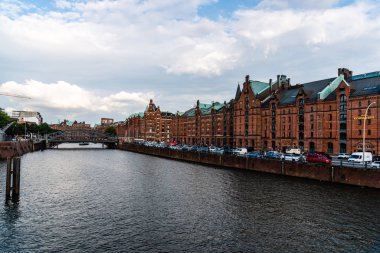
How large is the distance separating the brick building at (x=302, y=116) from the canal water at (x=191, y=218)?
2095 centimetres

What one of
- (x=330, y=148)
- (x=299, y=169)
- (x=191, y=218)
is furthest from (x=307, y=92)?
(x=191, y=218)

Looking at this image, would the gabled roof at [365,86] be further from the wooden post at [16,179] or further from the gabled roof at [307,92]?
the wooden post at [16,179]

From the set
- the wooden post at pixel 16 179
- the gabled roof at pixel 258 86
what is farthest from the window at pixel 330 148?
the wooden post at pixel 16 179

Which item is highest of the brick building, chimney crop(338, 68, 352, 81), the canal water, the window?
chimney crop(338, 68, 352, 81)

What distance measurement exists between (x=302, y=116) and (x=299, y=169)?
3649cm

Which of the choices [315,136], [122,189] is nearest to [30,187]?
[122,189]

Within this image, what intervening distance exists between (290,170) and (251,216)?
1116 inches

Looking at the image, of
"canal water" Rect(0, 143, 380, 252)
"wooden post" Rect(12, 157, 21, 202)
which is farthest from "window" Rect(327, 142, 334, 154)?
"wooden post" Rect(12, 157, 21, 202)

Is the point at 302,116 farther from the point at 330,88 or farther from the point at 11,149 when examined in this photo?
the point at 11,149

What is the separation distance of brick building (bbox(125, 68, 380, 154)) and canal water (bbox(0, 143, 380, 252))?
20.9 m

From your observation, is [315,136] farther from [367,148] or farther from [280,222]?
[280,222]

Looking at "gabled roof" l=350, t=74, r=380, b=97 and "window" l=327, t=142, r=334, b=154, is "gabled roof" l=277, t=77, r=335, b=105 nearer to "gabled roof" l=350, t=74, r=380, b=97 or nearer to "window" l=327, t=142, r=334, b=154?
"gabled roof" l=350, t=74, r=380, b=97

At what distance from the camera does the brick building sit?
70.4 m

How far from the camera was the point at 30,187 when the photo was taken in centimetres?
4456
